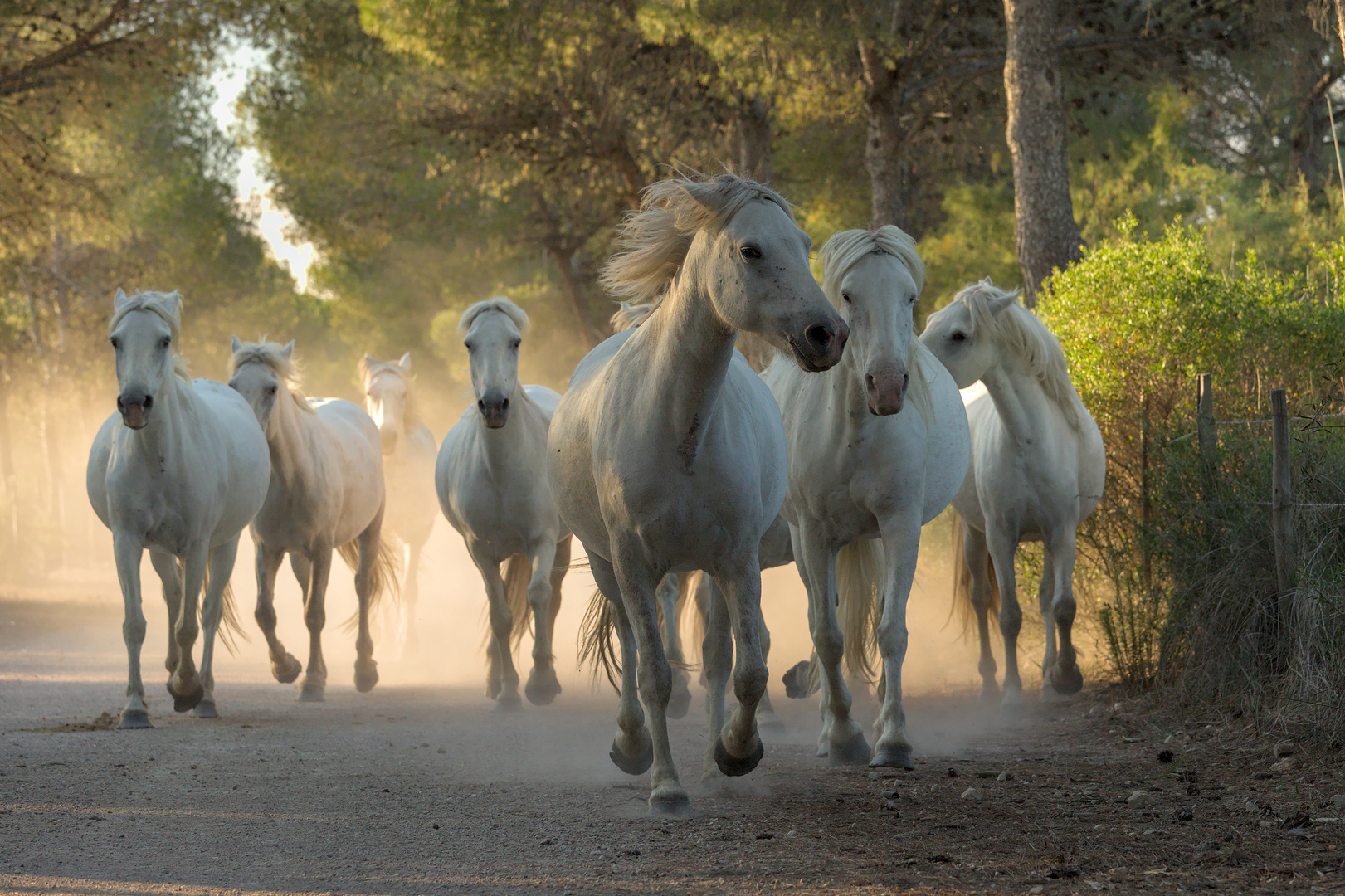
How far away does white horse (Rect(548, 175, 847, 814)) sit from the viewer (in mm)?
4152

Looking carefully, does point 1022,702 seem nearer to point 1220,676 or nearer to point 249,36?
point 1220,676

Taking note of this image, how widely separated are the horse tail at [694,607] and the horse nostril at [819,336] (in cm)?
470

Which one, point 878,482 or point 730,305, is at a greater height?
point 730,305

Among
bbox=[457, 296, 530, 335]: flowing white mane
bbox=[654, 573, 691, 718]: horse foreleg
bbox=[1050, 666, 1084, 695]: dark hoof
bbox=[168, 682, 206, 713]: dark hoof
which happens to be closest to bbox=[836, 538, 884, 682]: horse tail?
bbox=[654, 573, 691, 718]: horse foreleg

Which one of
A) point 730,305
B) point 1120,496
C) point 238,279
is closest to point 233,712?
point 730,305

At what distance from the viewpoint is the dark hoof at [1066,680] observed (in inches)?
300

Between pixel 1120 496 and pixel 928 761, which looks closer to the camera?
pixel 928 761

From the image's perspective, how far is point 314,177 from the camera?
21.6 meters

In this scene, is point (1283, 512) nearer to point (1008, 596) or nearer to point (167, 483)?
point (1008, 596)

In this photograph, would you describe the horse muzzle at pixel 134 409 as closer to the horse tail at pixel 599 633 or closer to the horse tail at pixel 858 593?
the horse tail at pixel 599 633

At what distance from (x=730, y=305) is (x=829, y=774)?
232 cm

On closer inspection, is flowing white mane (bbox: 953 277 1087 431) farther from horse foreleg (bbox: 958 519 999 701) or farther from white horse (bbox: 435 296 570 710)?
white horse (bbox: 435 296 570 710)

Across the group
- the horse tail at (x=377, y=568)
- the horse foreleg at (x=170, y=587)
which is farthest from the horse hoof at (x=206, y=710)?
the horse tail at (x=377, y=568)

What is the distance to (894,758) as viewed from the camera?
17.7 feet
